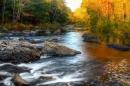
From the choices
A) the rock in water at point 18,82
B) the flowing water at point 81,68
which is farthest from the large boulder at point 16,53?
the rock in water at point 18,82

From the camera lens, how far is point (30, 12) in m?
56.3

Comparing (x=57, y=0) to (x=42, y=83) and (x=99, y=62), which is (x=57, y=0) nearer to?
(x=99, y=62)

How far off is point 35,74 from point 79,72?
265 cm

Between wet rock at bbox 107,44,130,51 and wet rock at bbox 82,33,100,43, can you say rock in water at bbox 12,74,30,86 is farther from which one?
wet rock at bbox 82,33,100,43

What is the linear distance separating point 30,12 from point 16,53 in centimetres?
3618

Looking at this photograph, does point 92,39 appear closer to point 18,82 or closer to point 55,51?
point 55,51

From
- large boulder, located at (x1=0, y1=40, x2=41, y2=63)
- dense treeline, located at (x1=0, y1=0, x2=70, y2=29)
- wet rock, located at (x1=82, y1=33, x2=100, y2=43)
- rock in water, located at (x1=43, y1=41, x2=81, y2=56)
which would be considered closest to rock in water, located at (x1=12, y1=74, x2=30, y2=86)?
large boulder, located at (x1=0, y1=40, x2=41, y2=63)

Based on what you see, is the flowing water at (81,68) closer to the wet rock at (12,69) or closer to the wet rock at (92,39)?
the wet rock at (12,69)

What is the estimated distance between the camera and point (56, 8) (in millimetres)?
62688

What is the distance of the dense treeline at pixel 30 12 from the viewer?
51906 millimetres

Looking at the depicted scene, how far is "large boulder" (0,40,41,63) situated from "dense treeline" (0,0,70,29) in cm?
2500

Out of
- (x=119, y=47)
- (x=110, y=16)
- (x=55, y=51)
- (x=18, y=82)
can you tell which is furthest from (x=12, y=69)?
(x=110, y=16)

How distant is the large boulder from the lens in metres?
20.6

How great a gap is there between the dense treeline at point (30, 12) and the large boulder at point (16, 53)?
2500cm
